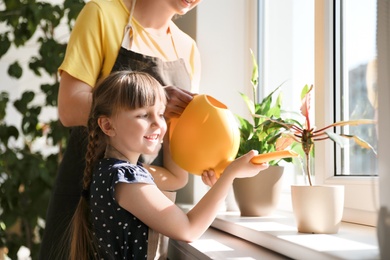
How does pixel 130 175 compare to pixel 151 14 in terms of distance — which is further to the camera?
pixel 151 14

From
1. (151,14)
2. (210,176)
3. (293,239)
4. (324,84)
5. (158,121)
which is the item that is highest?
(151,14)

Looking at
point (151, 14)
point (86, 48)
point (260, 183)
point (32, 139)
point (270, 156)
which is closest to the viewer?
point (270, 156)

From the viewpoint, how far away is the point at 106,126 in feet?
3.60

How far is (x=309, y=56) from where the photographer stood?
1608mm

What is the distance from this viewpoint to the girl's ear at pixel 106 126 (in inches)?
43.0

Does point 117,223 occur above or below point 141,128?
below

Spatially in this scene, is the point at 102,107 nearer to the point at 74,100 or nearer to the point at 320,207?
the point at 74,100

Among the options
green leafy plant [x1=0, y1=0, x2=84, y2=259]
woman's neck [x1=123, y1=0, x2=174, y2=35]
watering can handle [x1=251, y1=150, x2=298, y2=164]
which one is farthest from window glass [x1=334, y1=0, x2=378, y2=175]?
green leafy plant [x1=0, y1=0, x2=84, y2=259]

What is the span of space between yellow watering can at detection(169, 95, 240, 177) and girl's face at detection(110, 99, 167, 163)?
0.15ft

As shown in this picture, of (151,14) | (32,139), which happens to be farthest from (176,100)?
(32,139)

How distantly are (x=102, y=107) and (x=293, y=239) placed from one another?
1.47 ft

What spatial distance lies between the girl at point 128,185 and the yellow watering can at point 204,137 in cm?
5

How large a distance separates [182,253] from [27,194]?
1455 millimetres

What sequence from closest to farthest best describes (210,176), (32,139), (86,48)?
(210,176), (86,48), (32,139)
